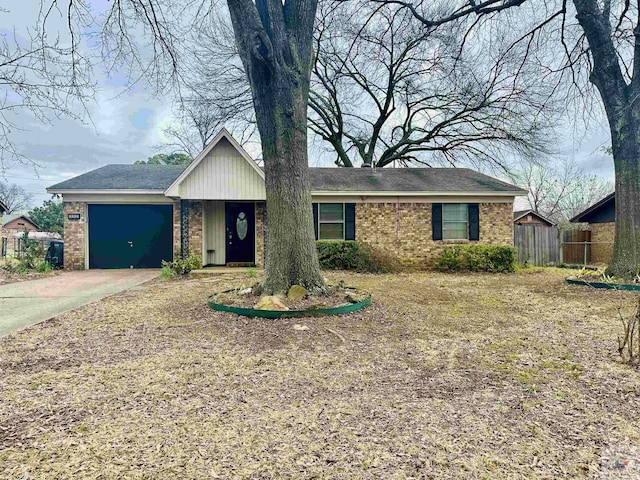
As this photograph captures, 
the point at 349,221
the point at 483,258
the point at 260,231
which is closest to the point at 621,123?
the point at 483,258

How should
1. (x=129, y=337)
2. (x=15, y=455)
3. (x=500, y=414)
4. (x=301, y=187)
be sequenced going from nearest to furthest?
(x=15, y=455) < (x=500, y=414) < (x=129, y=337) < (x=301, y=187)

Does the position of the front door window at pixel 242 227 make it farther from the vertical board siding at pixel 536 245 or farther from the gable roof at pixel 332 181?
the vertical board siding at pixel 536 245

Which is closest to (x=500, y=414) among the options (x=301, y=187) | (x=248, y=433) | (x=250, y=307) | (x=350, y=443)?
(x=350, y=443)

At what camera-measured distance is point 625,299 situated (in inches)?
266

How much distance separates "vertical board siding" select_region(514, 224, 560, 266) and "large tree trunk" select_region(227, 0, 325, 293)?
12219 millimetres

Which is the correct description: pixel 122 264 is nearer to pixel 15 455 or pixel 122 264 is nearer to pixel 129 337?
pixel 129 337

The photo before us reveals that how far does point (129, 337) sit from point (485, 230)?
11.9m

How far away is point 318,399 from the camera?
9.28 feet

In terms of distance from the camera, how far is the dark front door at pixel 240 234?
12.9 metres

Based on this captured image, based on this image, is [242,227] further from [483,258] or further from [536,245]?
[536,245]

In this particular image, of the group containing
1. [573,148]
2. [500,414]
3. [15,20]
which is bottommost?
[500,414]

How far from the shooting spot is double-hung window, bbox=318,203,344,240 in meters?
12.8

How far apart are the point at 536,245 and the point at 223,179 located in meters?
13.1

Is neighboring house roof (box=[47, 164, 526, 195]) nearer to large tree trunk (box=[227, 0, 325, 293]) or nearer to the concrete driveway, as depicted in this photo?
the concrete driveway
